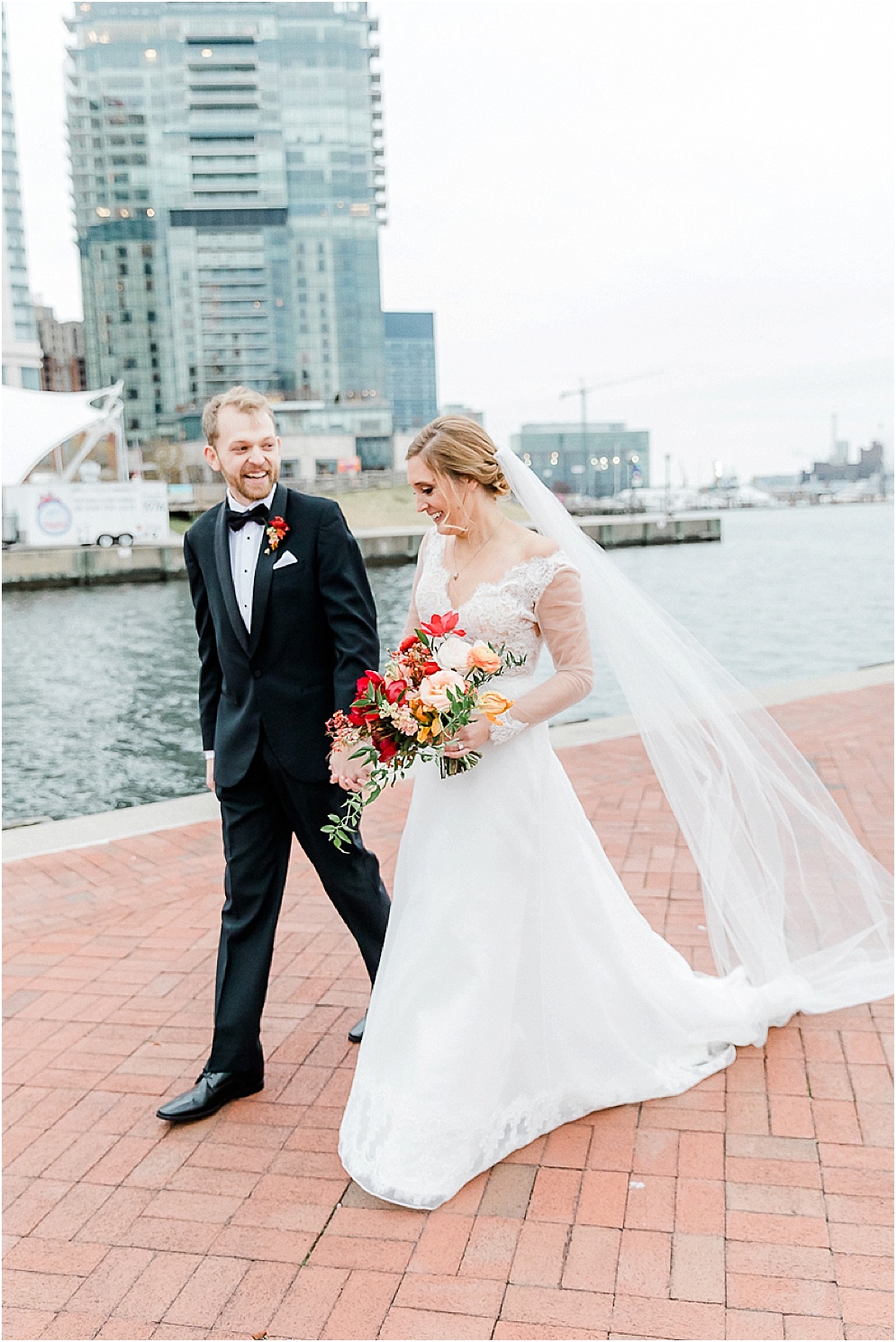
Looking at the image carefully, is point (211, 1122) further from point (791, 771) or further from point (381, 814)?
point (381, 814)

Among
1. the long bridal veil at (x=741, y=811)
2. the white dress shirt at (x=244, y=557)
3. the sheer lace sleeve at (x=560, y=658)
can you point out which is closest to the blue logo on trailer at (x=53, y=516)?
the white dress shirt at (x=244, y=557)

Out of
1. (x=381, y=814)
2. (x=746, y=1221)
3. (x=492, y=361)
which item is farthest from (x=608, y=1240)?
(x=492, y=361)

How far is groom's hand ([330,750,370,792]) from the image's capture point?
2668mm

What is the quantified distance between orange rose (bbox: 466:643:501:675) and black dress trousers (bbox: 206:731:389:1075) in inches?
30.5

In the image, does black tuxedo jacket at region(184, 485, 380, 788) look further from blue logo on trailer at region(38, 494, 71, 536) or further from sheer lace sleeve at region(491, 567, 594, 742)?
blue logo on trailer at region(38, 494, 71, 536)

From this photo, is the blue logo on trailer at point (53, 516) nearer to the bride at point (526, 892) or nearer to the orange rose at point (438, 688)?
the bride at point (526, 892)

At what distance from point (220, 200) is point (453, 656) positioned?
117751 millimetres

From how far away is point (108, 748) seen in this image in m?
12.9

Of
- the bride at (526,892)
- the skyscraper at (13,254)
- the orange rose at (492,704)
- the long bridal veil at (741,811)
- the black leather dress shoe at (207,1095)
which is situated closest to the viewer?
the orange rose at (492,704)

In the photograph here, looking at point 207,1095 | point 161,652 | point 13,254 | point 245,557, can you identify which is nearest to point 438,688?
point 245,557

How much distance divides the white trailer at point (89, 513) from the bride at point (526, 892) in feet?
128

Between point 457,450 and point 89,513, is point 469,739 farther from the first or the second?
point 89,513

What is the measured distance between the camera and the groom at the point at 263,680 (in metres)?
2.87

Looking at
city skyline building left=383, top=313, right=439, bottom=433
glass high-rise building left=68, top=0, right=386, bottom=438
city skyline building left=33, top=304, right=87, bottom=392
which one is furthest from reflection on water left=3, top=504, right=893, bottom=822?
city skyline building left=33, top=304, right=87, bottom=392
